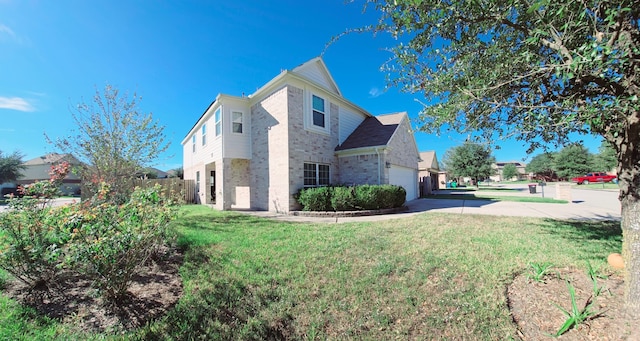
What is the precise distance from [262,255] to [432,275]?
3.10 meters

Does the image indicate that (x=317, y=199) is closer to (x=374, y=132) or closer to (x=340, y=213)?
(x=340, y=213)

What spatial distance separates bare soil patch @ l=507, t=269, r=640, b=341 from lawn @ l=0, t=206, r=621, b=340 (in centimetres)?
19

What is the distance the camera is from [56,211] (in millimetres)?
3281

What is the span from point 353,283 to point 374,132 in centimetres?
1112

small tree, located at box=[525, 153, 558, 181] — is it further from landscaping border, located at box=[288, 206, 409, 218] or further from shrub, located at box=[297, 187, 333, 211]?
shrub, located at box=[297, 187, 333, 211]

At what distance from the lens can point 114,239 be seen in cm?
286

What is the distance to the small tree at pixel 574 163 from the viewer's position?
4006cm

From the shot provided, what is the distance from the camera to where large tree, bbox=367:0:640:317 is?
2.46m

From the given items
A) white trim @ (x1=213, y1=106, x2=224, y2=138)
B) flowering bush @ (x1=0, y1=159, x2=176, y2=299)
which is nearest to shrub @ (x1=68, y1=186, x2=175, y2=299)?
flowering bush @ (x1=0, y1=159, x2=176, y2=299)

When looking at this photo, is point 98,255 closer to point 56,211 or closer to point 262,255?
point 56,211

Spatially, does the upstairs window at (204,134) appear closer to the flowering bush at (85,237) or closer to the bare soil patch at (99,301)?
the flowering bush at (85,237)

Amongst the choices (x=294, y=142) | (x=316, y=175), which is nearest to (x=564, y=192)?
(x=316, y=175)

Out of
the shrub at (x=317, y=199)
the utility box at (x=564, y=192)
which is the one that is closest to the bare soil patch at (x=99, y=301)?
the shrub at (x=317, y=199)

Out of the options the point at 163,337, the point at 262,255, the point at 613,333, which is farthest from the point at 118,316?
the point at 613,333
